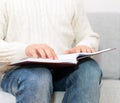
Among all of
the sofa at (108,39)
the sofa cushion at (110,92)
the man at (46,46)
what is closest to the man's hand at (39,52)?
the man at (46,46)

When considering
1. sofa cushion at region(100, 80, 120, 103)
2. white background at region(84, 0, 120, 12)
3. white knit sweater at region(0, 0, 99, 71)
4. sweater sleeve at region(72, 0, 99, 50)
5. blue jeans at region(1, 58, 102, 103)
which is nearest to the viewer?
blue jeans at region(1, 58, 102, 103)

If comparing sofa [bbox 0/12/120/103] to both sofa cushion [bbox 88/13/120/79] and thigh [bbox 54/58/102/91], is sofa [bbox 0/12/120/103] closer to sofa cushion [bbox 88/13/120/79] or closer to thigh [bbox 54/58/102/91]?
sofa cushion [bbox 88/13/120/79]

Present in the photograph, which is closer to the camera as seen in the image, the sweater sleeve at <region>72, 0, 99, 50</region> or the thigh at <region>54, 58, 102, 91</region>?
the thigh at <region>54, 58, 102, 91</region>

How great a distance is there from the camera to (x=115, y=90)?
1.16 m

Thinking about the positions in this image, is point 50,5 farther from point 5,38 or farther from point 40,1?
point 5,38

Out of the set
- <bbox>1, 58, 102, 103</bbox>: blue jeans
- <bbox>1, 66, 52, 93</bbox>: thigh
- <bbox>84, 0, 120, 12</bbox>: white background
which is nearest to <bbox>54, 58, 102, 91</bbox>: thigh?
<bbox>1, 58, 102, 103</bbox>: blue jeans

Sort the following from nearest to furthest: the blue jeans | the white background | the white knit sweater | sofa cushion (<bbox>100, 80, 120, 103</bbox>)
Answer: the blue jeans → sofa cushion (<bbox>100, 80, 120, 103</bbox>) → the white knit sweater → the white background

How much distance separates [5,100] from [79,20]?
21.2 inches

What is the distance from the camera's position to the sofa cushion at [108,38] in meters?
1.39

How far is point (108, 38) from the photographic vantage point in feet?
4.62

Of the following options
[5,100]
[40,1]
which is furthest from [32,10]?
[5,100]

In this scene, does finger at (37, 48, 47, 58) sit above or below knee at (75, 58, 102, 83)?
above

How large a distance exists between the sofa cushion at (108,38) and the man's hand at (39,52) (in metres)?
0.46

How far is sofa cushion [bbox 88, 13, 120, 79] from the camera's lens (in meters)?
1.39
